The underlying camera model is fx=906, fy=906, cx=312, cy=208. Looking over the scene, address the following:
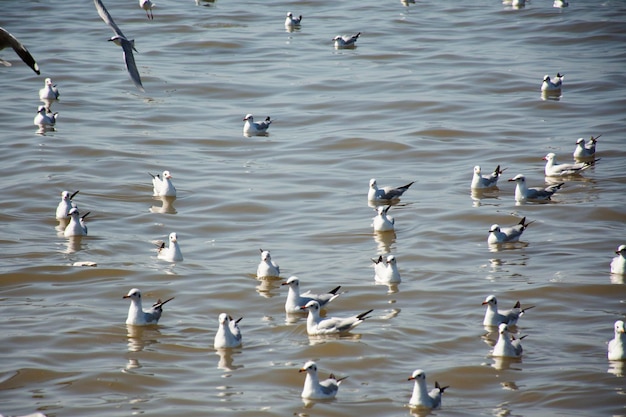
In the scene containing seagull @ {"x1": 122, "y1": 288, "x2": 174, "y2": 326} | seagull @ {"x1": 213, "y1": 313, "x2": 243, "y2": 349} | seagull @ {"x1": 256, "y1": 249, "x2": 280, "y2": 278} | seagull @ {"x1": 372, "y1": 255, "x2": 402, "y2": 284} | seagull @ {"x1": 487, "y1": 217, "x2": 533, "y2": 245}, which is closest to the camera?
seagull @ {"x1": 213, "y1": 313, "x2": 243, "y2": 349}

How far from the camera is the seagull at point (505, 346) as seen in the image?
37.7 ft

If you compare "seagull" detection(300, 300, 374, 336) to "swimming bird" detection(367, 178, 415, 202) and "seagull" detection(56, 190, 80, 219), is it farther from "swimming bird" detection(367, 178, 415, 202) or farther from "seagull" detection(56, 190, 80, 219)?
"seagull" detection(56, 190, 80, 219)

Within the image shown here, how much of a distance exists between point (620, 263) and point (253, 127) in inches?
426

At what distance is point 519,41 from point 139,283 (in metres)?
21.0

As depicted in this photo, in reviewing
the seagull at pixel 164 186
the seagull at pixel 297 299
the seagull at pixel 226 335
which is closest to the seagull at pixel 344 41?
the seagull at pixel 164 186

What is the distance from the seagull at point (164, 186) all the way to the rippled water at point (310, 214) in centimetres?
38

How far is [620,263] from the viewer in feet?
46.5

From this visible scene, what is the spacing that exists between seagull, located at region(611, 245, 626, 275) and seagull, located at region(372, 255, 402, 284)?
3.37m

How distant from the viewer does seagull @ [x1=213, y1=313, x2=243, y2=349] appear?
1180 centimetres

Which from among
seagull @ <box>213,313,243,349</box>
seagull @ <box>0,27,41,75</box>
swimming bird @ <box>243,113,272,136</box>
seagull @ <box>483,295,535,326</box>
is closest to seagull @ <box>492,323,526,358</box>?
seagull @ <box>483,295,535,326</box>

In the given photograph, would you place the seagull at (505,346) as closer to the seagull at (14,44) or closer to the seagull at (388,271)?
the seagull at (388,271)

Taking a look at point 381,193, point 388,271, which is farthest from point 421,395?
point 381,193

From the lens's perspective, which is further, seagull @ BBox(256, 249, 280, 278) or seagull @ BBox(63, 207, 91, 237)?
seagull @ BBox(63, 207, 91, 237)

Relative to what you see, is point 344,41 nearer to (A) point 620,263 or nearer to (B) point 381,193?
(B) point 381,193
